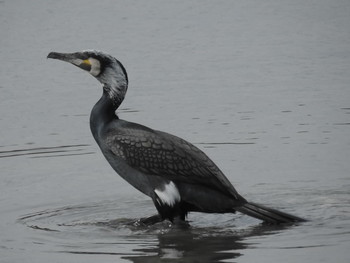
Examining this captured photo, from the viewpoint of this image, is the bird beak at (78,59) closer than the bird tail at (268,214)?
No

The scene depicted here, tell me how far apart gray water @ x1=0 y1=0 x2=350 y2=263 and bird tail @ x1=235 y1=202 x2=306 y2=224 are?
0.08 m

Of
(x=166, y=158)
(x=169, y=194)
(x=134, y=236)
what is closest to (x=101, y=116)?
(x=166, y=158)

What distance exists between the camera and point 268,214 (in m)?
8.16

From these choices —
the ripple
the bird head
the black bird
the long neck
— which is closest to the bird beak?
the bird head

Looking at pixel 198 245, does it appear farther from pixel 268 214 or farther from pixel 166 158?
pixel 166 158

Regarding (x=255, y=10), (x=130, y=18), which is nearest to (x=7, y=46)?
(x=130, y=18)

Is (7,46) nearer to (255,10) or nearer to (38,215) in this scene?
(255,10)

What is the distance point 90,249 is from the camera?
7.65 m

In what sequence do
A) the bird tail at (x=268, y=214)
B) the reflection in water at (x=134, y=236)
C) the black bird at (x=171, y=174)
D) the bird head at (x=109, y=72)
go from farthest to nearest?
the bird head at (x=109, y=72) < the black bird at (x=171, y=174) < the bird tail at (x=268, y=214) < the reflection in water at (x=134, y=236)

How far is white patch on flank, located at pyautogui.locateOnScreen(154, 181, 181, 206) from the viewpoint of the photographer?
832 centimetres

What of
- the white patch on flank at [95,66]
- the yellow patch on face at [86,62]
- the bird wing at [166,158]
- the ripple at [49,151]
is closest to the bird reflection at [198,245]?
the bird wing at [166,158]

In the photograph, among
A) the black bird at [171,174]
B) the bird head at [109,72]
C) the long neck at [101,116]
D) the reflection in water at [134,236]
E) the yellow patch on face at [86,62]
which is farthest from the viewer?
the yellow patch on face at [86,62]

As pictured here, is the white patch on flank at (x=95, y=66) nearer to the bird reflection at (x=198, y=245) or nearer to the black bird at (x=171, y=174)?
the black bird at (x=171, y=174)

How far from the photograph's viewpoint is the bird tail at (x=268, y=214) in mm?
8156
